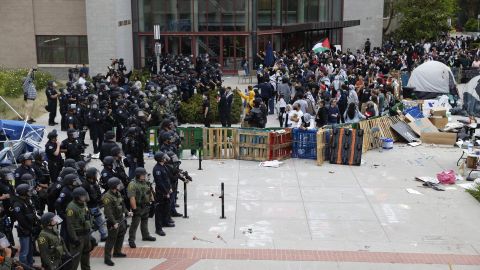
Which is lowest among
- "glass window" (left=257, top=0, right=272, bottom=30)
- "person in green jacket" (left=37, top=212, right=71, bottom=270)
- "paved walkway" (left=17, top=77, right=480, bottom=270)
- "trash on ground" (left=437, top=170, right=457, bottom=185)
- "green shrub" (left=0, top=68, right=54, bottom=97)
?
"paved walkway" (left=17, top=77, right=480, bottom=270)

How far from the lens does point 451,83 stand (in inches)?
1067

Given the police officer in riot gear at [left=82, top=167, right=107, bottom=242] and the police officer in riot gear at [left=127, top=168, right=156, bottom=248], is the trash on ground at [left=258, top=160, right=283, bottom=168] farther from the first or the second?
the police officer in riot gear at [left=82, top=167, right=107, bottom=242]

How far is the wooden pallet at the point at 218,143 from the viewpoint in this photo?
17953 mm

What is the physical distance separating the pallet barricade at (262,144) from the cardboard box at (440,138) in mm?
5000

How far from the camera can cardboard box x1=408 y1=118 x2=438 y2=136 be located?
68.0ft

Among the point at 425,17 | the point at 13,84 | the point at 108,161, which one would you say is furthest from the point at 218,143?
the point at 425,17

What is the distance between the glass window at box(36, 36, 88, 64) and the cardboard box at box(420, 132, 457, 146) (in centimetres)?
1881

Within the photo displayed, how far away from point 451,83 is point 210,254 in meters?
18.8

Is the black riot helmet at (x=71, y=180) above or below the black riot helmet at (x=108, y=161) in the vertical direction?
below

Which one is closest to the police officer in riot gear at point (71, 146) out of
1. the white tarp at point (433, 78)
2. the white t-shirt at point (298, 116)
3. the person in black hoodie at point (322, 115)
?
the white t-shirt at point (298, 116)

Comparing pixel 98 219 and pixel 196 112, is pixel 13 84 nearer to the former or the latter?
pixel 196 112

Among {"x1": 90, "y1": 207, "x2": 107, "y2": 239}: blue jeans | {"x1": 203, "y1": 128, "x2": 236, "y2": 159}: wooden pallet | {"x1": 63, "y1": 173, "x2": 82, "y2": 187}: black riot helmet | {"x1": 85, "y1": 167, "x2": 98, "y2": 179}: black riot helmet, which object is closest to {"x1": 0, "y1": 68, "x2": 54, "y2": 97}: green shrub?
{"x1": 203, "y1": 128, "x2": 236, "y2": 159}: wooden pallet

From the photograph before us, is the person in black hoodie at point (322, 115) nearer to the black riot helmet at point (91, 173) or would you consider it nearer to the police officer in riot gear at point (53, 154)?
the police officer in riot gear at point (53, 154)

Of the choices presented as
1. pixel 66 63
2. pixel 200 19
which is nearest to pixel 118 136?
pixel 66 63
